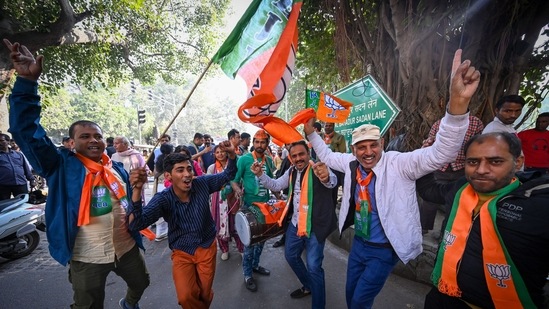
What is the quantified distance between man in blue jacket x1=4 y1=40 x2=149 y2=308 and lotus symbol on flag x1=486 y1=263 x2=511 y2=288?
8.98 feet

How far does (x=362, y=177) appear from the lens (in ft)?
7.88

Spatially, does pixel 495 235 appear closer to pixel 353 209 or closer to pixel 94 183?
pixel 353 209

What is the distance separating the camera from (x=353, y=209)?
8.27 feet

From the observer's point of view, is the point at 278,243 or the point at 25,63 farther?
the point at 278,243

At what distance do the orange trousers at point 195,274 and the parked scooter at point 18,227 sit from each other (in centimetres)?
380

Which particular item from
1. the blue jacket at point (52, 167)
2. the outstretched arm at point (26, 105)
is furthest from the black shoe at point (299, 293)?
the outstretched arm at point (26, 105)

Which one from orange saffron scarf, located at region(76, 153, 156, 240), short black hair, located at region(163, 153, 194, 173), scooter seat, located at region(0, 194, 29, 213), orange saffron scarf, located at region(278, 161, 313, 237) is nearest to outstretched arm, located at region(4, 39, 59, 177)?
orange saffron scarf, located at region(76, 153, 156, 240)

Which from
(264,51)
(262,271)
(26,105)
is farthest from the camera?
(262,271)

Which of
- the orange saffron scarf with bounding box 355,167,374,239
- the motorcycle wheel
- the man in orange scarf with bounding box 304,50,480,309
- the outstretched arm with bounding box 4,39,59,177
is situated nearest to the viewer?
the outstretched arm with bounding box 4,39,59,177

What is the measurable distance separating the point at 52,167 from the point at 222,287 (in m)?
2.55

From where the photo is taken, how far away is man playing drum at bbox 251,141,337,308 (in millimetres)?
2670

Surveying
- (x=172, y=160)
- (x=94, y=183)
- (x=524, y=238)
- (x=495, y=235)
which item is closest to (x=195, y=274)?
(x=172, y=160)

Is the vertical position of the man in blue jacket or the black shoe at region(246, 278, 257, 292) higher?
the man in blue jacket

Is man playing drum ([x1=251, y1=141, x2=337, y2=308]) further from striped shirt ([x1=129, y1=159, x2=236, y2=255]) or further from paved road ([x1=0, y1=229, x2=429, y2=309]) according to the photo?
striped shirt ([x1=129, y1=159, x2=236, y2=255])
